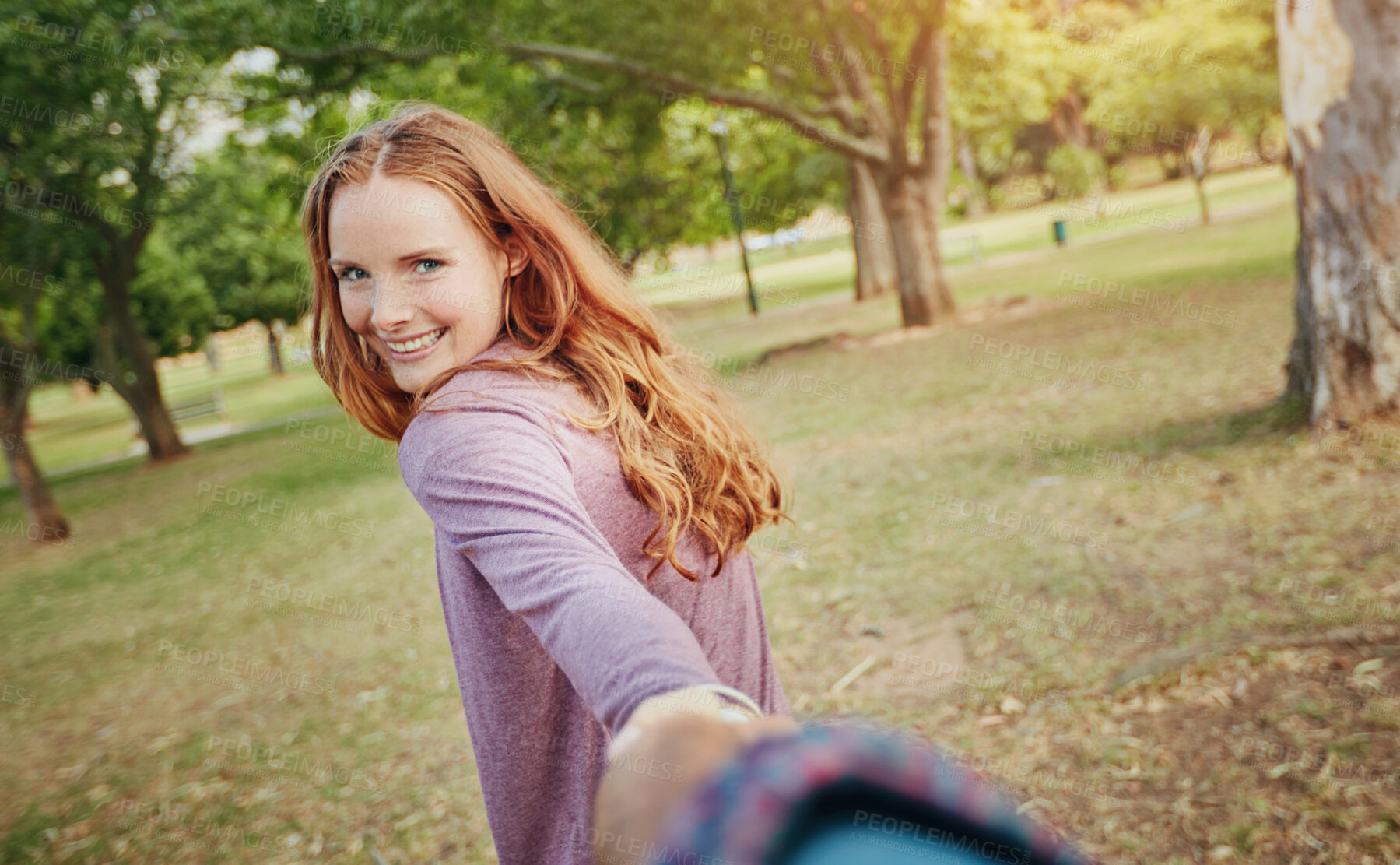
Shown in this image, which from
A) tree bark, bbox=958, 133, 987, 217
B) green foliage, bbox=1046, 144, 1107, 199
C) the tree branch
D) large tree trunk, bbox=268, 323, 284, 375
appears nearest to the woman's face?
the tree branch

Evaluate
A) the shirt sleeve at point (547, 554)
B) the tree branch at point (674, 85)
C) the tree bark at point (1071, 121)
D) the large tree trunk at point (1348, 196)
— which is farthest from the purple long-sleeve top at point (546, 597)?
the tree bark at point (1071, 121)

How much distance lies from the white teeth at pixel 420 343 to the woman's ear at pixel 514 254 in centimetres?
17

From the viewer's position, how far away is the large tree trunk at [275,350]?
1861 inches

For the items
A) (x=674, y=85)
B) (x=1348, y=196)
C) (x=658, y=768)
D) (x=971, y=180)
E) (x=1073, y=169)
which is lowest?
(x=658, y=768)

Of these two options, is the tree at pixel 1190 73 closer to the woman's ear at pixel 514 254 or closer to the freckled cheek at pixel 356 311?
the woman's ear at pixel 514 254

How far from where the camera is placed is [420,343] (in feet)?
4.87

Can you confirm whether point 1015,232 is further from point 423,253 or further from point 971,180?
point 423,253

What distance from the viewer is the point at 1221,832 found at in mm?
2973

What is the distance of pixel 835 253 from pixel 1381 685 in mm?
51627

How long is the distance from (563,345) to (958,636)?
12.6 feet

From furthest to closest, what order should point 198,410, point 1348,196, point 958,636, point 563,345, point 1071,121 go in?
point 1071,121 → point 198,410 → point 1348,196 → point 958,636 → point 563,345

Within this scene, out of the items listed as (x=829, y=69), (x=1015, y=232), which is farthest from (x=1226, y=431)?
(x=1015, y=232)

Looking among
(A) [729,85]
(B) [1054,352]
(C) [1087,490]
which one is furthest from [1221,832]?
(A) [729,85]

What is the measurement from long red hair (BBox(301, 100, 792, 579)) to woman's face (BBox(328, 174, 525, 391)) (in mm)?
32
